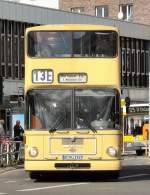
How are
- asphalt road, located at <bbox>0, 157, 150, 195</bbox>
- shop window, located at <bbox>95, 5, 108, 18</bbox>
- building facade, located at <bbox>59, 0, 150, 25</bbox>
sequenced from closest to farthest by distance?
1. asphalt road, located at <bbox>0, 157, 150, 195</bbox>
2. building facade, located at <bbox>59, 0, 150, 25</bbox>
3. shop window, located at <bbox>95, 5, 108, 18</bbox>

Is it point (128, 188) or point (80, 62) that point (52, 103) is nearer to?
point (80, 62)

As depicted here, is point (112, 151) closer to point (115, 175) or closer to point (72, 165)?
point (72, 165)

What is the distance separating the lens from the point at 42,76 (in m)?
20.6

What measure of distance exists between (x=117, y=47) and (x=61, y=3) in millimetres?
58126

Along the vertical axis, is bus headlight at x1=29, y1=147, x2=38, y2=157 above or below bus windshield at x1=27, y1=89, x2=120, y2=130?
below

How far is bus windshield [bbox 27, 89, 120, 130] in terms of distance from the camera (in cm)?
2025

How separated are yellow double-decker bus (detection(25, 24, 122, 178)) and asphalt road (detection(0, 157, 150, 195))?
551 millimetres

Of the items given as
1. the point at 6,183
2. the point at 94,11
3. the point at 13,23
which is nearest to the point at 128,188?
the point at 6,183

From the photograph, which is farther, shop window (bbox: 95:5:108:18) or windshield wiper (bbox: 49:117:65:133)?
shop window (bbox: 95:5:108:18)

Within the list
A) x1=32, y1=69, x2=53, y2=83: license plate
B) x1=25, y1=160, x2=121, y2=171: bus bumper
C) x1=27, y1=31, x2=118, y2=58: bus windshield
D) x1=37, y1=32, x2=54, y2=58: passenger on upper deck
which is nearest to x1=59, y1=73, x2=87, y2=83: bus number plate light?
x1=32, y1=69, x2=53, y2=83: license plate

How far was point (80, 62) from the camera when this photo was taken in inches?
816

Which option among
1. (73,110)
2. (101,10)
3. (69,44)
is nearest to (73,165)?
(73,110)

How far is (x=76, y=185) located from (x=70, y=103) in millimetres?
2108

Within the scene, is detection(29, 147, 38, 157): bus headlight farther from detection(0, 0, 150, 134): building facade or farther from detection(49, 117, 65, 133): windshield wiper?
detection(0, 0, 150, 134): building facade
